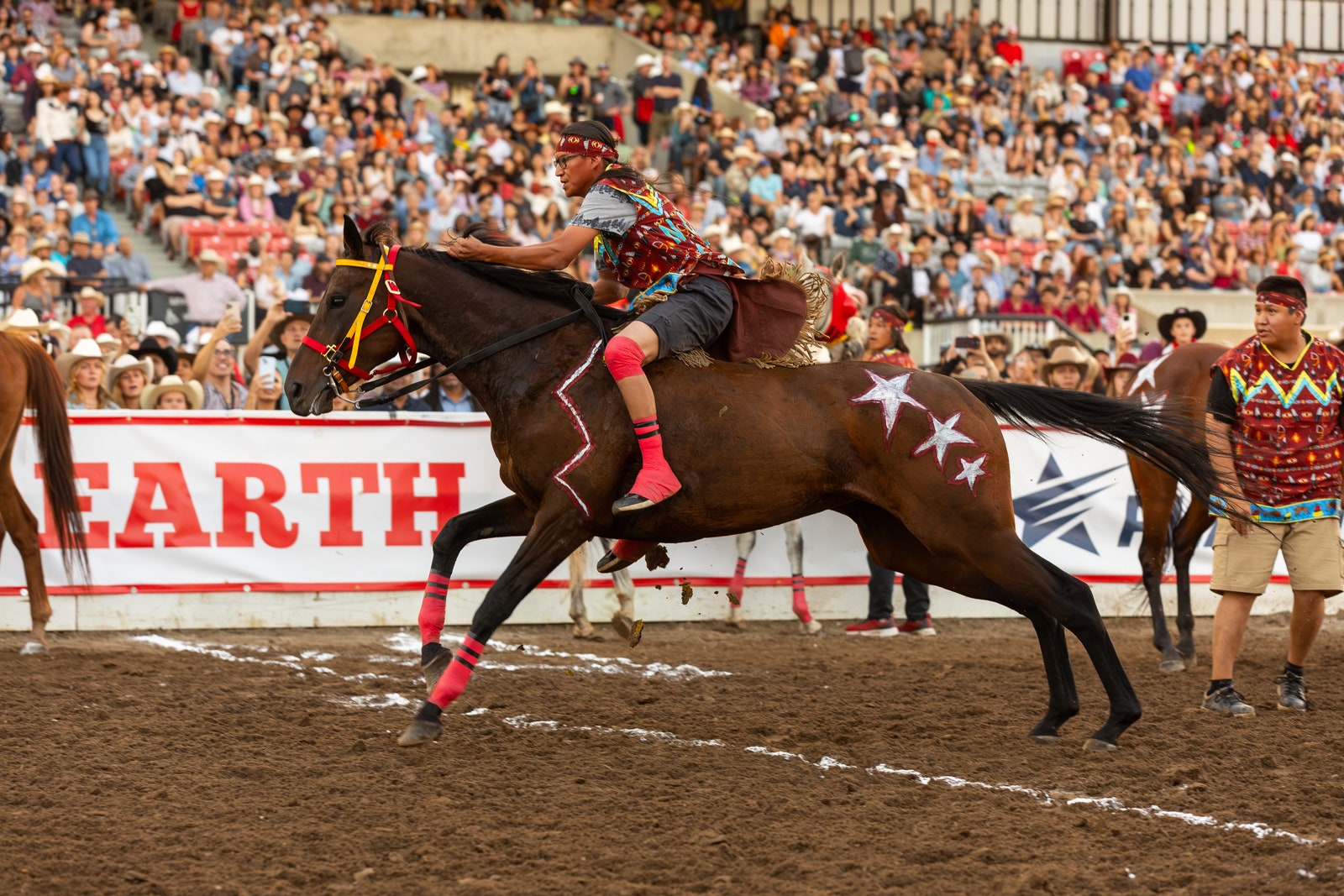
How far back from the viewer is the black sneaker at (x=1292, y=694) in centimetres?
756

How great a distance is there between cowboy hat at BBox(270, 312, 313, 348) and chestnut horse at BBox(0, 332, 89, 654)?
222 cm

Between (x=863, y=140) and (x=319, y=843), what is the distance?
19728 mm

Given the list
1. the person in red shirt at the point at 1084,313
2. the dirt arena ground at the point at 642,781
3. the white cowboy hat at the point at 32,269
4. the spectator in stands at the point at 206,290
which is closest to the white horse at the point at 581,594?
the dirt arena ground at the point at 642,781

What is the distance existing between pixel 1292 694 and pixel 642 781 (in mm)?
3726

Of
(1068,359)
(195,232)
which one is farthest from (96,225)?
(1068,359)

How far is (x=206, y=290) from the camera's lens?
1502cm

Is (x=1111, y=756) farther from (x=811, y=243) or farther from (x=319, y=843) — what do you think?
(x=811, y=243)

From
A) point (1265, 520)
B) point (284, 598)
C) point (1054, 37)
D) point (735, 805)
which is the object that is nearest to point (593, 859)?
point (735, 805)

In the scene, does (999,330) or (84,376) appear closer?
(84,376)

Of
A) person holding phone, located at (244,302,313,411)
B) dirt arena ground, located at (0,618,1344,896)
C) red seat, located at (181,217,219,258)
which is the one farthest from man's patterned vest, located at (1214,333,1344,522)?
red seat, located at (181,217,219,258)

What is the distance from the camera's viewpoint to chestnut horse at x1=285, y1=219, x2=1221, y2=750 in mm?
6453

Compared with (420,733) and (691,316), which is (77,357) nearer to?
(420,733)

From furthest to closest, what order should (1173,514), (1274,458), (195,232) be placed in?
(195,232), (1173,514), (1274,458)

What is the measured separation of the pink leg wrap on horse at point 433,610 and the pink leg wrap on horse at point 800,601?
4.41m
